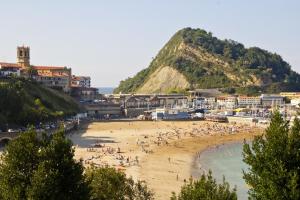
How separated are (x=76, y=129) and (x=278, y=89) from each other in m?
118

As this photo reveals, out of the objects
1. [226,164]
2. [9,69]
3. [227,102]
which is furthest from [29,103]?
[227,102]

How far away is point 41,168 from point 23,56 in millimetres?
109403

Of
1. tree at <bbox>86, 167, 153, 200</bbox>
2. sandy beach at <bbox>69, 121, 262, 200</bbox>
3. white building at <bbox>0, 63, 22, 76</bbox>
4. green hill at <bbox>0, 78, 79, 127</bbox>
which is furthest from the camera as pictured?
white building at <bbox>0, 63, 22, 76</bbox>

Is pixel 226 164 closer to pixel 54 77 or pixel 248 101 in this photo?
pixel 54 77

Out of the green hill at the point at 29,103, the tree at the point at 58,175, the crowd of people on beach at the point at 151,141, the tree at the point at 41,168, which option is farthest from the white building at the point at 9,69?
the tree at the point at 58,175

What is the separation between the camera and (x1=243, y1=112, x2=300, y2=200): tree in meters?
18.8

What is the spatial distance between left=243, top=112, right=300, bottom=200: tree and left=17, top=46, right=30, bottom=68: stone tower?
11156 centimetres

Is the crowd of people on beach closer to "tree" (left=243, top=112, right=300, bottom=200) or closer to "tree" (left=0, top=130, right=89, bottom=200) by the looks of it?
"tree" (left=0, top=130, right=89, bottom=200)

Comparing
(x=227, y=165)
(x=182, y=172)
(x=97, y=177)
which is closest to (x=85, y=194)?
(x=97, y=177)

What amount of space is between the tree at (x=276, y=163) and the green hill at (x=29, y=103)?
61194mm

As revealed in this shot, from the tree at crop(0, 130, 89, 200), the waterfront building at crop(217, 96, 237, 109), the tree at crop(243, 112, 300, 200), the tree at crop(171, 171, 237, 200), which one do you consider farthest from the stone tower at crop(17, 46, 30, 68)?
the tree at crop(171, 171, 237, 200)

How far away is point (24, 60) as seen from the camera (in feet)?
414

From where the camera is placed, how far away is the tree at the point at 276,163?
1880cm

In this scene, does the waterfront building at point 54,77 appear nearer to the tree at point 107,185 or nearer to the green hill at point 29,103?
the green hill at point 29,103
